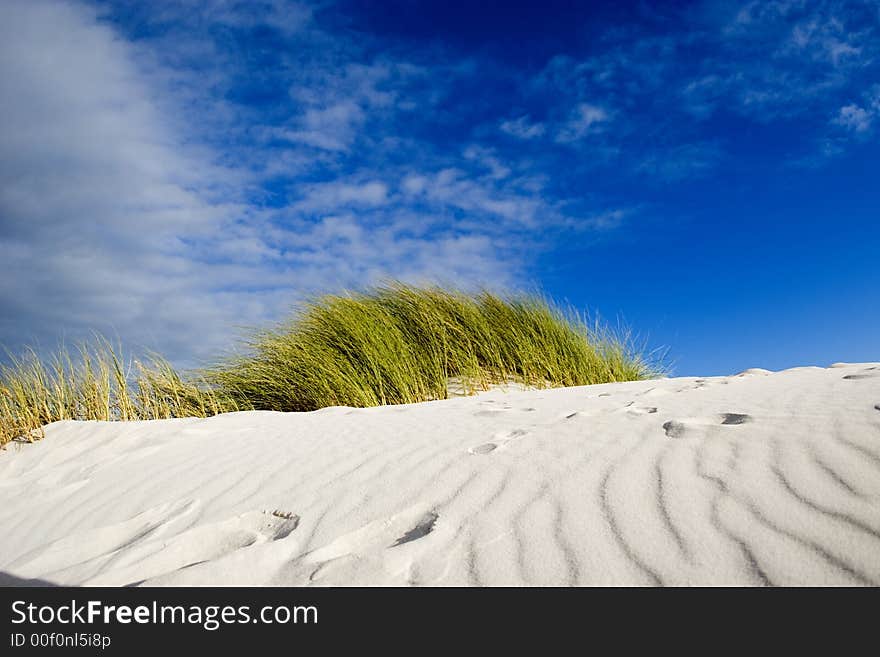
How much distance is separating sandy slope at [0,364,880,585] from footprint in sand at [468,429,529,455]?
0.01m

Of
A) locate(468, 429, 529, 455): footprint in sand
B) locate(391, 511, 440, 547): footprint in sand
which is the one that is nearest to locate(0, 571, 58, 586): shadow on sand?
locate(391, 511, 440, 547): footprint in sand

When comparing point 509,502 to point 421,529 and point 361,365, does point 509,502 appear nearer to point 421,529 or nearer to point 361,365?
point 421,529

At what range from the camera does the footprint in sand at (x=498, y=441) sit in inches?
101

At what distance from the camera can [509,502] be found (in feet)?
6.41

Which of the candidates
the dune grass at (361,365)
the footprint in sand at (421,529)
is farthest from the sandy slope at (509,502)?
the dune grass at (361,365)

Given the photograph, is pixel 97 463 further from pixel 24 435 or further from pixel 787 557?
pixel 787 557

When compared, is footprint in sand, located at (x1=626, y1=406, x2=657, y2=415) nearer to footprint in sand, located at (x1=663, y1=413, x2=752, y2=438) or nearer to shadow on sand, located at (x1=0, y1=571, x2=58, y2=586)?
footprint in sand, located at (x1=663, y1=413, x2=752, y2=438)

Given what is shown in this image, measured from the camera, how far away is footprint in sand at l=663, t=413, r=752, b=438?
2.42 m

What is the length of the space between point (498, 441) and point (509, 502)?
0.74m

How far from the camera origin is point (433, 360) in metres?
7.30
